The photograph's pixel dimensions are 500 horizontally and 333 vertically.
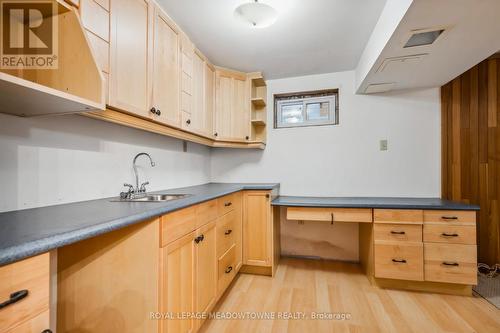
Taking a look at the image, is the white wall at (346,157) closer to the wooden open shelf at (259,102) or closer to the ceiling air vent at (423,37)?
the wooden open shelf at (259,102)

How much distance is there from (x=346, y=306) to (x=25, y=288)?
2.06 m

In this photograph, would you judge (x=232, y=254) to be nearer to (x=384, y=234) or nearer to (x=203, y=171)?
(x=203, y=171)

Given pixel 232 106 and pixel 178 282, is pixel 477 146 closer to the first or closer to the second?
pixel 232 106

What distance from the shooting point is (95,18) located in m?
1.15

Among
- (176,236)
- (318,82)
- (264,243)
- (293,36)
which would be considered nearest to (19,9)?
(176,236)

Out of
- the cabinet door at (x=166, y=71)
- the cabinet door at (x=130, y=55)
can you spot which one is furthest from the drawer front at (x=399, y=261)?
the cabinet door at (x=130, y=55)

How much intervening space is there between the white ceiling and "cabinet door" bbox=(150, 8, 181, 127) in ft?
0.53

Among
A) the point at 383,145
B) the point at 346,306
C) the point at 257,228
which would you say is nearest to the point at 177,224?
the point at 257,228

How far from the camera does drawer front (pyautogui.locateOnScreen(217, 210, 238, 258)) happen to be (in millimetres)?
1846

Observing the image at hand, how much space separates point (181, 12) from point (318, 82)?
1.84 m

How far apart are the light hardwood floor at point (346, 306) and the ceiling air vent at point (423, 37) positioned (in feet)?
6.68

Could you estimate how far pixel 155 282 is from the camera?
1070 mm

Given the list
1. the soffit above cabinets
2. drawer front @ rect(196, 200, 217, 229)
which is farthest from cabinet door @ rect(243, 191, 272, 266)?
the soffit above cabinets

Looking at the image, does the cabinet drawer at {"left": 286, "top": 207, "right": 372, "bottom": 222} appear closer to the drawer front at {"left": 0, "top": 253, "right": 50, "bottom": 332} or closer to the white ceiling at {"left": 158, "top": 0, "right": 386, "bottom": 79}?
the white ceiling at {"left": 158, "top": 0, "right": 386, "bottom": 79}
